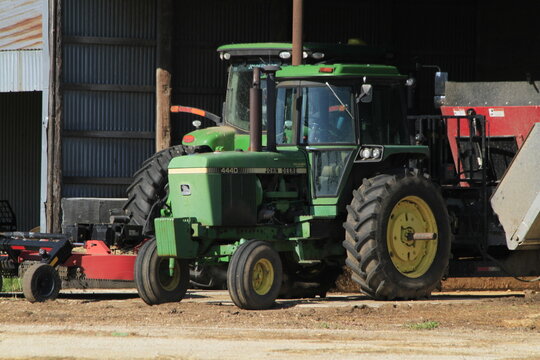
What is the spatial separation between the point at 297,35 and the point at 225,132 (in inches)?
81.1

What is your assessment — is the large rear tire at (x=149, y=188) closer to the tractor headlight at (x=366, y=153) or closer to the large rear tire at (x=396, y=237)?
the tractor headlight at (x=366, y=153)

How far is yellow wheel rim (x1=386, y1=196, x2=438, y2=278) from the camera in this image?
14.5 m

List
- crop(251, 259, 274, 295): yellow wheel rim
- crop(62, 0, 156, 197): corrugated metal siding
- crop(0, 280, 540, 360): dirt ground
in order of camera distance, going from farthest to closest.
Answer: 1. crop(62, 0, 156, 197): corrugated metal siding
2. crop(251, 259, 274, 295): yellow wheel rim
3. crop(0, 280, 540, 360): dirt ground

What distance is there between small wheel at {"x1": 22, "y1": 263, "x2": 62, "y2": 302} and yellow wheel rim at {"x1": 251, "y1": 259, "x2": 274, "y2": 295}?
2334 mm

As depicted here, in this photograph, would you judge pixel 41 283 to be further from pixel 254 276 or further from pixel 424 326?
pixel 424 326

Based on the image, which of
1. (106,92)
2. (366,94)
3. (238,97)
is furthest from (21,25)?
(366,94)

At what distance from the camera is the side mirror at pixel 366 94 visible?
46.4 feet

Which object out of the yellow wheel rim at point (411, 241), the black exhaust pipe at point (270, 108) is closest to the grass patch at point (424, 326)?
the yellow wheel rim at point (411, 241)

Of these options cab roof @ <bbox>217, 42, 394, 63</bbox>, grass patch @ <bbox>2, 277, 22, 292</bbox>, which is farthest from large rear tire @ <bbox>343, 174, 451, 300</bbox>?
cab roof @ <bbox>217, 42, 394, 63</bbox>

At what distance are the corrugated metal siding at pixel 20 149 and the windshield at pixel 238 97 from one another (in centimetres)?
1206

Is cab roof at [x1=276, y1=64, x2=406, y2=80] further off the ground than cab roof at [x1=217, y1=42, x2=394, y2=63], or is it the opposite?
cab roof at [x1=217, y1=42, x2=394, y2=63]

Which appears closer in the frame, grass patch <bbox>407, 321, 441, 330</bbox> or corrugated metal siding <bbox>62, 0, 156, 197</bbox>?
grass patch <bbox>407, 321, 441, 330</bbox>

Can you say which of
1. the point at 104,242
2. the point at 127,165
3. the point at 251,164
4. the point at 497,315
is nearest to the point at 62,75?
the point at 127,165

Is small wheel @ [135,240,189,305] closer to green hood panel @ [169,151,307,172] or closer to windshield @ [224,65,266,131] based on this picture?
green hood panel @ [169,151,307,172]
